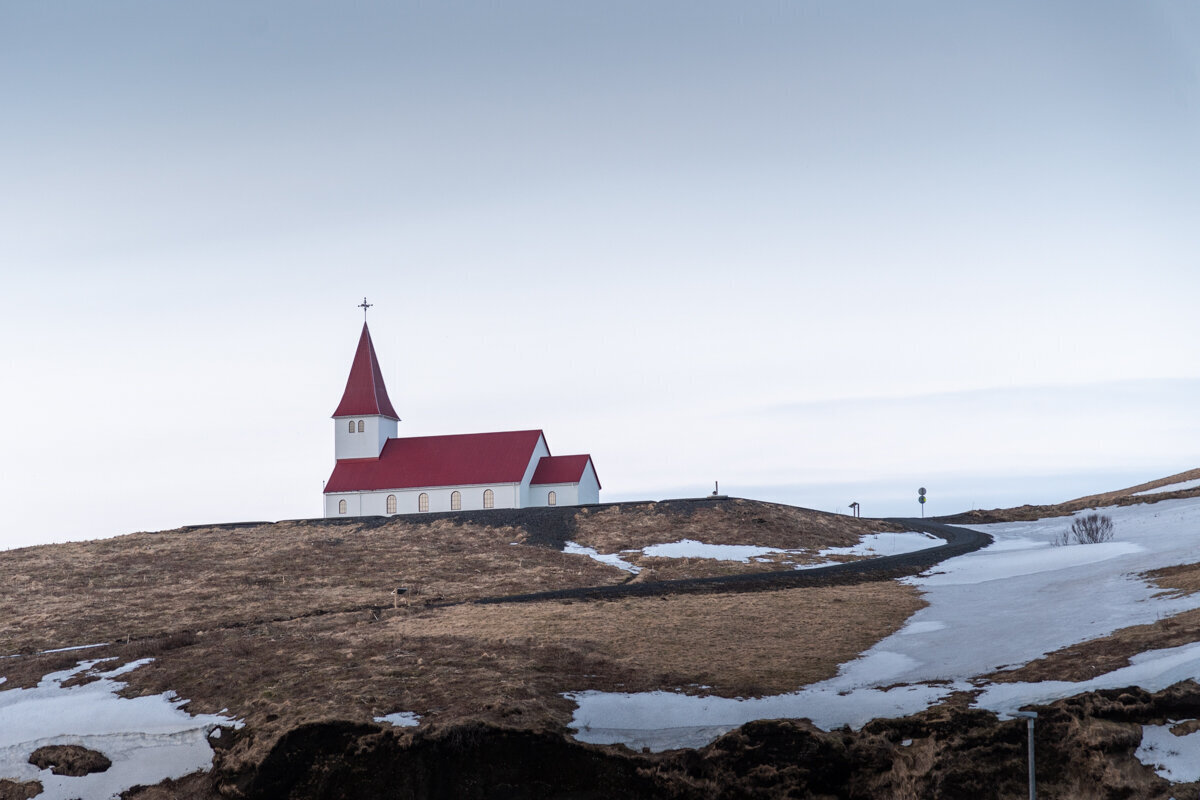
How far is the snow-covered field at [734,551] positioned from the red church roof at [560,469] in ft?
51.8

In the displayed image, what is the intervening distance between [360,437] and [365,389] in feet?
12.0

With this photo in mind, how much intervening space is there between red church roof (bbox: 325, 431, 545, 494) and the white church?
0.23 ft

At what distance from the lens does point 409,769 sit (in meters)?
18.8

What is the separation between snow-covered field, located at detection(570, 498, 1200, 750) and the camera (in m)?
19.5

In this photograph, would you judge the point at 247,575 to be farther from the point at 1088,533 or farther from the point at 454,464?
the point at 1088,533

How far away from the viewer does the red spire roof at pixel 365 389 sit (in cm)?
6944

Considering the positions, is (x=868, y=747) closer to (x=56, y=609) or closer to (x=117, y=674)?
(x=117, y=674)

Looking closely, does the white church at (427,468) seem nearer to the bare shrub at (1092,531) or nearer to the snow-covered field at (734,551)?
the snow-covered field at (734,551)

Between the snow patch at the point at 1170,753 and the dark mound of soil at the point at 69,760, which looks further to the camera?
the dark mound of soil at the point at 69,760

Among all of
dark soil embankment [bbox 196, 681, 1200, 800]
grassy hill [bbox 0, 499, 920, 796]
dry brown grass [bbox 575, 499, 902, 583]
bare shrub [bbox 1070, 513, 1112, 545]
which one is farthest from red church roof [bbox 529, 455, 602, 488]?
dark soil embankment [bbox 196, 681, 1200, 800]

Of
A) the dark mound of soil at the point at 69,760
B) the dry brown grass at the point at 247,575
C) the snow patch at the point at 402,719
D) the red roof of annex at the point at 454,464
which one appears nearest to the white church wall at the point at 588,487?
the red roof of annex at the point at 454,464

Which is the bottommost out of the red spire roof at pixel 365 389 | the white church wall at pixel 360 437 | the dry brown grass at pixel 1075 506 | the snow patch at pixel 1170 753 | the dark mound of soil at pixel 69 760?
the dark mound of soil at pixel 69 760

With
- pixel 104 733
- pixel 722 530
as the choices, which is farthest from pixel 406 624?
pixel 722 530

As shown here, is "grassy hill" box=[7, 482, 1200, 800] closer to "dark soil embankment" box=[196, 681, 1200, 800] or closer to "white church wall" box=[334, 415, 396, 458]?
"dark soil embankment" box=[196, 681, 1200, 800]
